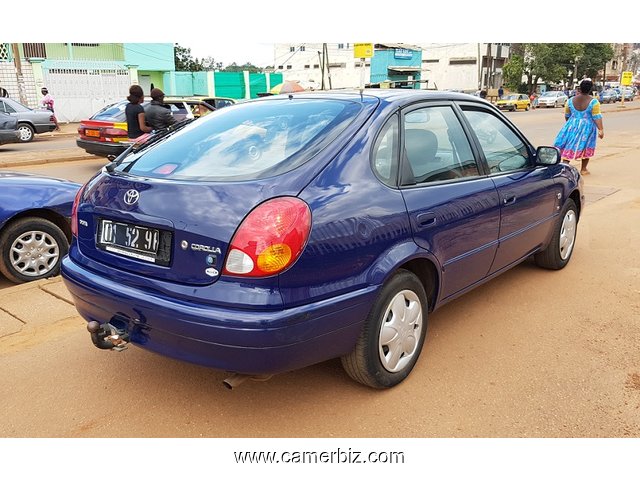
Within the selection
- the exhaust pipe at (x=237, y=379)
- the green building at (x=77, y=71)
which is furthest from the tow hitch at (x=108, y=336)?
the green building at (x=77, y=71)

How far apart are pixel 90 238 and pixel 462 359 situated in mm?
2283

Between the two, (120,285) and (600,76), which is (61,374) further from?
(600,76)

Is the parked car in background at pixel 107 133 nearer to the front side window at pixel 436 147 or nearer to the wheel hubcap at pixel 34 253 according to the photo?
the wheel hubcap at pixel 34 253

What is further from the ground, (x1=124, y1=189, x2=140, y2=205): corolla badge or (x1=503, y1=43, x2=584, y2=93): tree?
(x1=503, y1=43, x2=584, y2=93): tree

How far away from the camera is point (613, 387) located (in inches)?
120

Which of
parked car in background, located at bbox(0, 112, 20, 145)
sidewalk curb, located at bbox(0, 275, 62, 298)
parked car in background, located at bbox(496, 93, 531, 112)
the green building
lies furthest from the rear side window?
parked car in background, located at bbox(496, 93, 531, 112)

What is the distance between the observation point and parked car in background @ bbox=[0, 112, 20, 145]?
16.4m

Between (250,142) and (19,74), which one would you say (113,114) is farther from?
(19,74)

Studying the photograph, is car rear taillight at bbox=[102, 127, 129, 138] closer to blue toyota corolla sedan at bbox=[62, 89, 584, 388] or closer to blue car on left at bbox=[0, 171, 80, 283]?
blue car on left at bbox=[0, 171, 80, 283]

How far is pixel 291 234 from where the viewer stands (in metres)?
2.38

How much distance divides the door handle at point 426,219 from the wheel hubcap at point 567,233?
228 centimetres

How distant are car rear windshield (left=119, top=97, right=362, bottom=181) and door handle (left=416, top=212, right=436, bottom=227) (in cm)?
64

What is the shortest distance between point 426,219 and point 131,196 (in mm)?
1555

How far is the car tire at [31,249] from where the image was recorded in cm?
462
